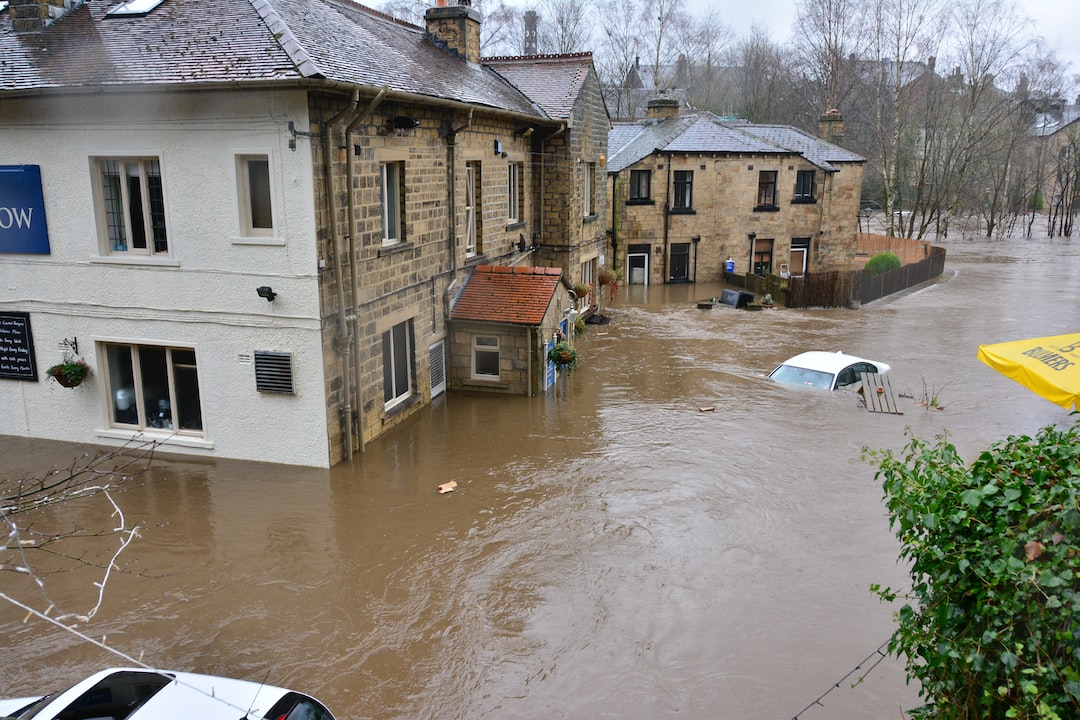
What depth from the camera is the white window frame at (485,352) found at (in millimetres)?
17469

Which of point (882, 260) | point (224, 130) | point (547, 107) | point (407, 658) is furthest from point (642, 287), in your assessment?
point (407, 658)

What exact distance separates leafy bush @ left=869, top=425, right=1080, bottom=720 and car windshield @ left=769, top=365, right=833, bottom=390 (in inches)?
509

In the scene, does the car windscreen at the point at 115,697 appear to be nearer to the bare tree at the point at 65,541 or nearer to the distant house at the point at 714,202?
the bare tree at the point at 65,541

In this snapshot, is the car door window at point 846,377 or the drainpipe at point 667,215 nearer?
the car door window at point 846,377

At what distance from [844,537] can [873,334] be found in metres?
14.7

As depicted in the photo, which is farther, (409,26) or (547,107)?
(547,107)

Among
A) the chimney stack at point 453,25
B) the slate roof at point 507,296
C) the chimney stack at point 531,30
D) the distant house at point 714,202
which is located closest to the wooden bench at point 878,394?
the slate roof at point 507,296

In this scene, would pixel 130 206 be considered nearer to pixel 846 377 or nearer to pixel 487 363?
pixel 487 363

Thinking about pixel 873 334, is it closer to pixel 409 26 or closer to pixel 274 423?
pixel 409 26

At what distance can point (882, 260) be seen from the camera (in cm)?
3309

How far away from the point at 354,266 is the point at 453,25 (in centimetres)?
1043

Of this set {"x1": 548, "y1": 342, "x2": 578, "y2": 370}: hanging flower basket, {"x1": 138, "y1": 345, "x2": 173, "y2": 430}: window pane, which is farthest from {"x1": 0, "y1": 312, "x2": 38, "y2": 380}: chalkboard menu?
{"x1": 548, "y1": 342, "x2": 578, "y2": 370}: hanging flower basket

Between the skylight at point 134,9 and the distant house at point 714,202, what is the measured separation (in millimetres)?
20091

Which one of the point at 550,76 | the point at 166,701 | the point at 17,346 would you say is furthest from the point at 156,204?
the point at 550,76
